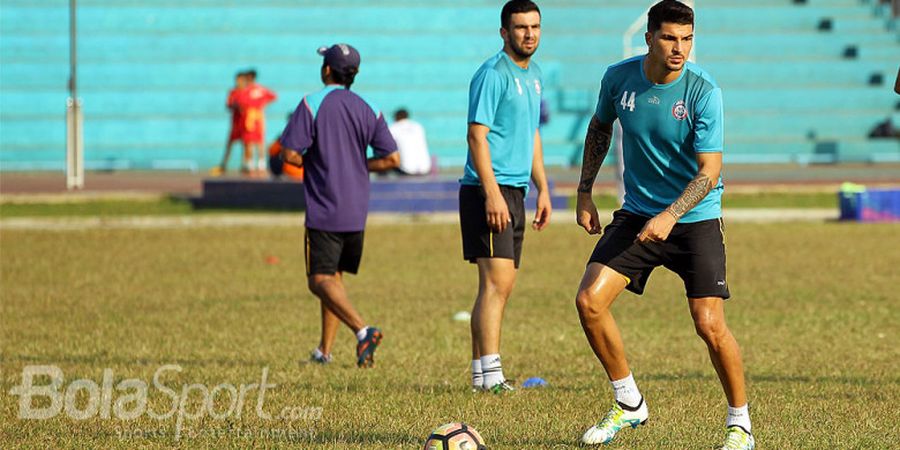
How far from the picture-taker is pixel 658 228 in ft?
21.4

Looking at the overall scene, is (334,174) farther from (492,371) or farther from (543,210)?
(492,371)

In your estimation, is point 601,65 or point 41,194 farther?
point 601,65

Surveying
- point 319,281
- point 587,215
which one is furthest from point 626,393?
point 319,281

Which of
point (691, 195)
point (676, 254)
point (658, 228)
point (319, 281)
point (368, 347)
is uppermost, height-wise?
point (691, 195)

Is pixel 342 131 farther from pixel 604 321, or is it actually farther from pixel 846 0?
pixel 846 0

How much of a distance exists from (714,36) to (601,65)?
3.43 m

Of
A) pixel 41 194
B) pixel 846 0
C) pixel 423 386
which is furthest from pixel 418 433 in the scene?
pixel 846 0

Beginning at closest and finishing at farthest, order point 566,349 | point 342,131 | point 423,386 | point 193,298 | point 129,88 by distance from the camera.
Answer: point 423,386 < point 342,131 < point 566,349 < point 193,298 < point 129,88

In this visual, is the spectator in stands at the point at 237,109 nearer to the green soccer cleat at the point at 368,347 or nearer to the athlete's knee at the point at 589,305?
the green soccer cleat at the point at 368,347

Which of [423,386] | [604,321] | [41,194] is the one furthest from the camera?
[41,194]

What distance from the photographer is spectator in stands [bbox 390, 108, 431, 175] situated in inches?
944

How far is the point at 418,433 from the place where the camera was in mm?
7207

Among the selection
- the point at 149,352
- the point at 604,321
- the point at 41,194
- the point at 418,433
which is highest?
the point at 604,321

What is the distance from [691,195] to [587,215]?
A: 811mm
